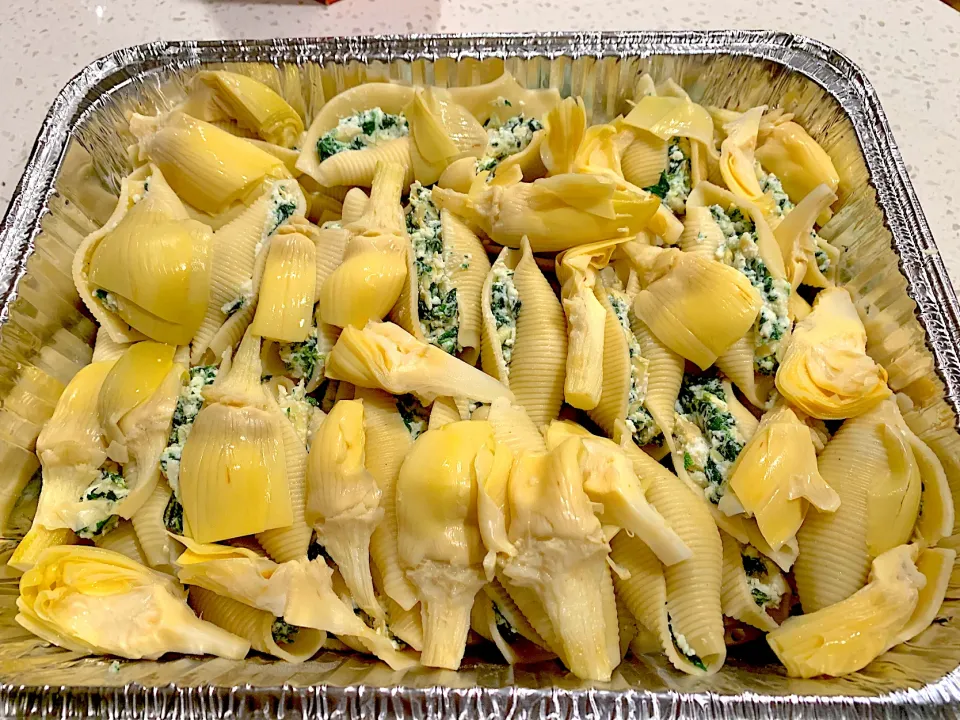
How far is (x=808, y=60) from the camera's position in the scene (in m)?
1.44

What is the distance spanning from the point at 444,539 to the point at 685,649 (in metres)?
0.38

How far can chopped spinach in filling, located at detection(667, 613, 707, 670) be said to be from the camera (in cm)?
91

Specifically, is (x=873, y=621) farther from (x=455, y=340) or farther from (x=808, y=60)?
(x=808, y=60)

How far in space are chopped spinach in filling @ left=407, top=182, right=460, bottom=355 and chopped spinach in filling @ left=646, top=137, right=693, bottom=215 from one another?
452 mm

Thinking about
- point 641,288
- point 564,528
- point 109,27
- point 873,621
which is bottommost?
point 873,621

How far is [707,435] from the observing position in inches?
41.5

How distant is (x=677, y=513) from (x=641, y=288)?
0.40 meters

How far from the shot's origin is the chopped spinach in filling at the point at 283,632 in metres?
0.95

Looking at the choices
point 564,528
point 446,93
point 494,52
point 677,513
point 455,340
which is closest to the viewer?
point 564,528

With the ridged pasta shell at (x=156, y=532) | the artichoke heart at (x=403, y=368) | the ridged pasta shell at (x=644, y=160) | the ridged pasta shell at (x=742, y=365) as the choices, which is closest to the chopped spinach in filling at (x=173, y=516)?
the ridged pasta shell at (x=156, y=532)

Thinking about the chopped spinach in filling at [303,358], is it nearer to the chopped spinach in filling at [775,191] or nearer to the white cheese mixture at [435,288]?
the white cheese mixture at [435,288]

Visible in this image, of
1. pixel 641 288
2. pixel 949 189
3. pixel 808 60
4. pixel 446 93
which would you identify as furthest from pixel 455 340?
pixel 949 189

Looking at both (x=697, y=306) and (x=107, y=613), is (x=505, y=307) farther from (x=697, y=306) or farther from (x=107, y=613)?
(x=107, y=613)

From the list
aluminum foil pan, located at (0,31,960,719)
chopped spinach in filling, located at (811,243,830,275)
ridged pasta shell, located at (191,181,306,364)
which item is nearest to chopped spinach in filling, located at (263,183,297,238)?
ridged pasta shell, located at (191,181,306,364)
